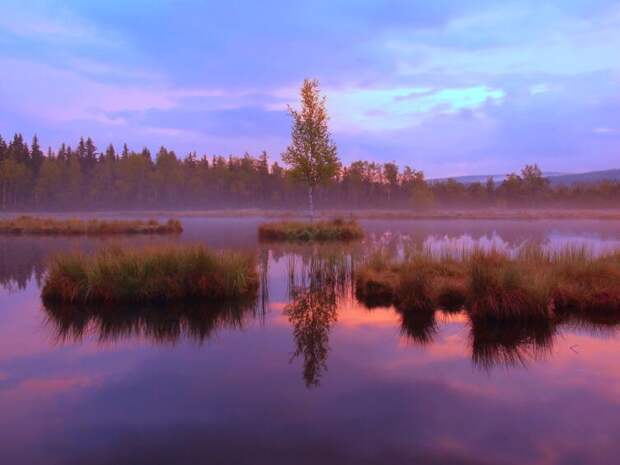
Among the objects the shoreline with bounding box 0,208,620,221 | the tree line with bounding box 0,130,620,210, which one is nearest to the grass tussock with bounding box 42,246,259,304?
the shoreline with bounding box 0,208,620,221

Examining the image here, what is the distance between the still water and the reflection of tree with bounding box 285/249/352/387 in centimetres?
6

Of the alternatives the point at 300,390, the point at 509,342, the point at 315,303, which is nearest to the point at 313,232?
the point at 315,303

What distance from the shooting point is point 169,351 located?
8.49m

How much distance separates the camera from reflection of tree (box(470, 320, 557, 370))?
7.99m

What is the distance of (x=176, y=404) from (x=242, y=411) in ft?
2.94

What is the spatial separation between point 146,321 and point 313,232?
22536 mm

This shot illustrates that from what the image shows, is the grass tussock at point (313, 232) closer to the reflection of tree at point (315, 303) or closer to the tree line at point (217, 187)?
the reflection of tree at point (315, 303)

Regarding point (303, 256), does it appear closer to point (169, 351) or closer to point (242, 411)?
point (169, 351)

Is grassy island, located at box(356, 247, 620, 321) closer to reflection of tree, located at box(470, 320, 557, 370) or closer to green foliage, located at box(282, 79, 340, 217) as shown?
reflection of tree, located at box(470, 320, 557, 370)

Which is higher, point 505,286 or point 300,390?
point 505,286

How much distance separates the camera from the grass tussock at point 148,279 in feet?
39.7

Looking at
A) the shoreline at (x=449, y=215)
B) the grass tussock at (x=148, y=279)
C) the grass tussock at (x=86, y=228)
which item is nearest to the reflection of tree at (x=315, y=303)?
the grass tussock at (x=148, y=279)

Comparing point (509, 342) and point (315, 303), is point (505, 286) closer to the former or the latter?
point (509, 342)

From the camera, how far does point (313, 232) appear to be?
3250cm
